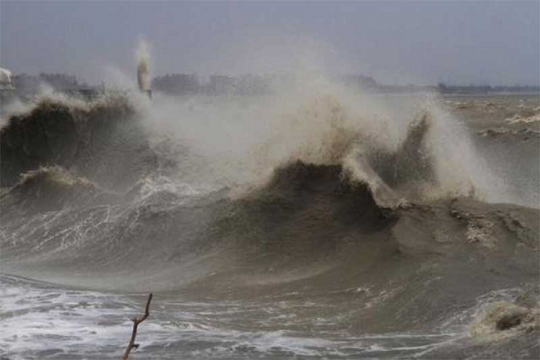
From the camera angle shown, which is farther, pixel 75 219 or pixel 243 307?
pixel 75 219

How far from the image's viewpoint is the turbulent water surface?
23.5 ft

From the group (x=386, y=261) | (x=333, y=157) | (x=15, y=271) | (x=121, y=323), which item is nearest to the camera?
(x=121, y=323)

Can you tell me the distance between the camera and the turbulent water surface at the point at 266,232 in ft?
23.5

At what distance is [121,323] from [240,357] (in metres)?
1.61

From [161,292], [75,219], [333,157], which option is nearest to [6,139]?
[75,219]

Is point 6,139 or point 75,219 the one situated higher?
point 6,139

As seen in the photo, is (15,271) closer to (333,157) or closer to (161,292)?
(161,292)

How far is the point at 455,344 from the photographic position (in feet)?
21.2

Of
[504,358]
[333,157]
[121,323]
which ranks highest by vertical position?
[333,157]

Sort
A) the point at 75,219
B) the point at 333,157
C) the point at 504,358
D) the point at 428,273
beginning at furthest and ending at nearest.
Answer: the point at 75,219, the point at 333,157, the point at 428,273, the point at 504,358

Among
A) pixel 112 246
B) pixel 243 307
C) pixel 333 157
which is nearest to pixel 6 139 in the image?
pixel 112 246

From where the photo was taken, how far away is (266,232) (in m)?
11.2

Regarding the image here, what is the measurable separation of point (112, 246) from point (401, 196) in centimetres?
408

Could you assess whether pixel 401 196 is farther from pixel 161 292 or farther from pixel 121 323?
pixel 121 323
